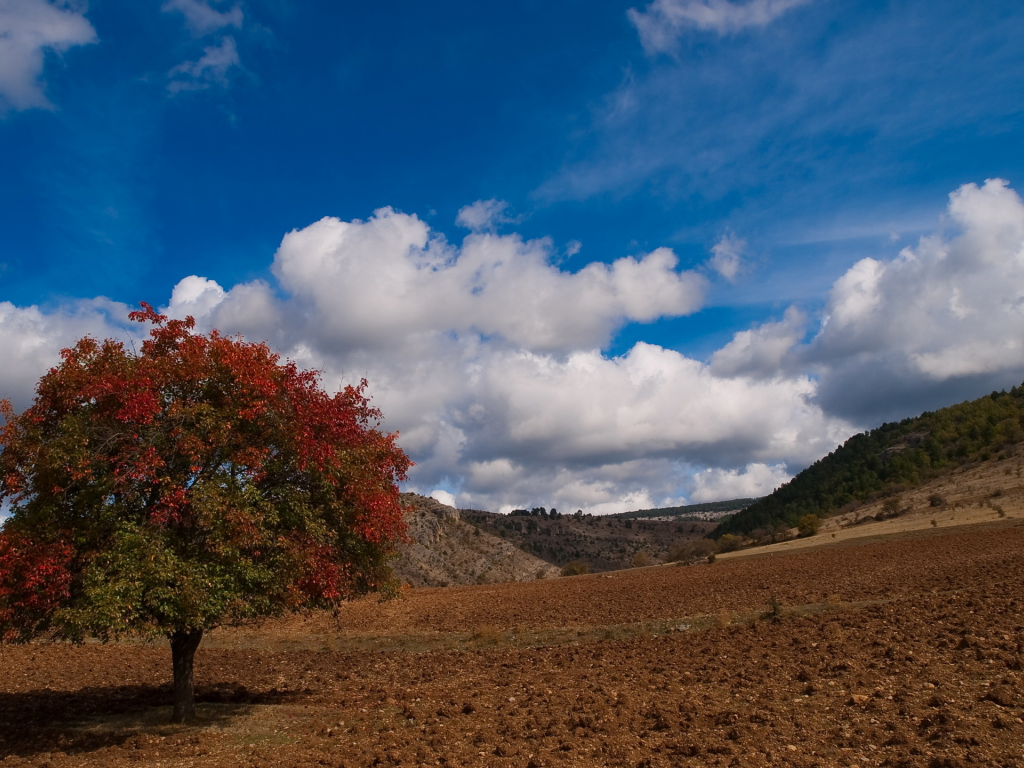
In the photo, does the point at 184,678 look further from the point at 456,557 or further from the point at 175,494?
the point at 456,557

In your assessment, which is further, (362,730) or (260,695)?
(260,695)

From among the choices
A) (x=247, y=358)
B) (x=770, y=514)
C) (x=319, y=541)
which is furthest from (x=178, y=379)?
(x=770, y=514)

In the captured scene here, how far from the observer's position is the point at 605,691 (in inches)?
614

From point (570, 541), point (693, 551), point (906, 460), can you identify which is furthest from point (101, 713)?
point (570, 541)

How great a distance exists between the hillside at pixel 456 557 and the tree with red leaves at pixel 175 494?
78.9 m

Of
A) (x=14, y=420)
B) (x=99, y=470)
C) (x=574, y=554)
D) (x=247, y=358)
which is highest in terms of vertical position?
(x=247, y=358)

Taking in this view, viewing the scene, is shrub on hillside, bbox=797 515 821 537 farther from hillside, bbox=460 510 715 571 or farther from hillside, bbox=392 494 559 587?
hillside, bbox=460 510 715 571

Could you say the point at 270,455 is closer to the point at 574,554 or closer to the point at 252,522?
the point at 252,522

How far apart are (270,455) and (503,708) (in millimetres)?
7641

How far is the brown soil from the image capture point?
435 inches

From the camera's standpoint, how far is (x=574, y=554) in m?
164

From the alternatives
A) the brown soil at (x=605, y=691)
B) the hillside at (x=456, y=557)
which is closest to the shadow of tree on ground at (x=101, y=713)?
the brown soil at (x=605, y=691)

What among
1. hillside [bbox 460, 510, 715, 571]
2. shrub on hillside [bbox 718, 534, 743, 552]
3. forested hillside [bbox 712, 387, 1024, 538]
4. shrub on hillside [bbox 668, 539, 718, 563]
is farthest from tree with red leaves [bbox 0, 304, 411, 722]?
hillside [bbox 460, 510, 715, 571]

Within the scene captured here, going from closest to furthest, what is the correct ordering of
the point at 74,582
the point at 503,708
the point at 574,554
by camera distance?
the point at 74,582 < the point at 503,708 < the point at 574,554
